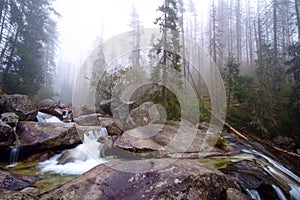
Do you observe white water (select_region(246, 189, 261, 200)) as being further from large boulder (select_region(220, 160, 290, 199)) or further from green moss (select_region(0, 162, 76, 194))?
green moss (select_region(0, 162, 76, 194))

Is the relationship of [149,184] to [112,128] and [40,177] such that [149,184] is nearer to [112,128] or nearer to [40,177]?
[40,177]

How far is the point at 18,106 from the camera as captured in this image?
27.6 ft

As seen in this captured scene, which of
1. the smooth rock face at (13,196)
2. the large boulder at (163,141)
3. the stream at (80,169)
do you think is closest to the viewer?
the smooth rock face at (13,196)

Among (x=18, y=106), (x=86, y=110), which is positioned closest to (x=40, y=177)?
(x=18, y=106)

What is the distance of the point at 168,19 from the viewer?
1198 cm

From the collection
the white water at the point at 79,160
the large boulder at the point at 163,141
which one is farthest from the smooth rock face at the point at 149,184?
the large boulder at the point at 163,141

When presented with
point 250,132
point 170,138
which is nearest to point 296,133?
point 250,132

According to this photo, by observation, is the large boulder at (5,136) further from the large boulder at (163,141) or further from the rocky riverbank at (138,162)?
the large boulder at (163,141)

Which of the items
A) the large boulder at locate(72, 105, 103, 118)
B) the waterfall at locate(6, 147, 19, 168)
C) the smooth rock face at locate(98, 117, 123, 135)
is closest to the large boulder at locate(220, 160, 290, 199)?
the smooth rock face at locate(98, 117, 123, 135)

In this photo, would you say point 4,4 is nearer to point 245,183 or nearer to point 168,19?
point 168,19

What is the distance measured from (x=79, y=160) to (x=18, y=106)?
459cm

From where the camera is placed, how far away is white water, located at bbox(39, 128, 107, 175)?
564 cm

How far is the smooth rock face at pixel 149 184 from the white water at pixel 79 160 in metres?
2.11

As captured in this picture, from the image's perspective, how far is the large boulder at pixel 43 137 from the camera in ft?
21.9
